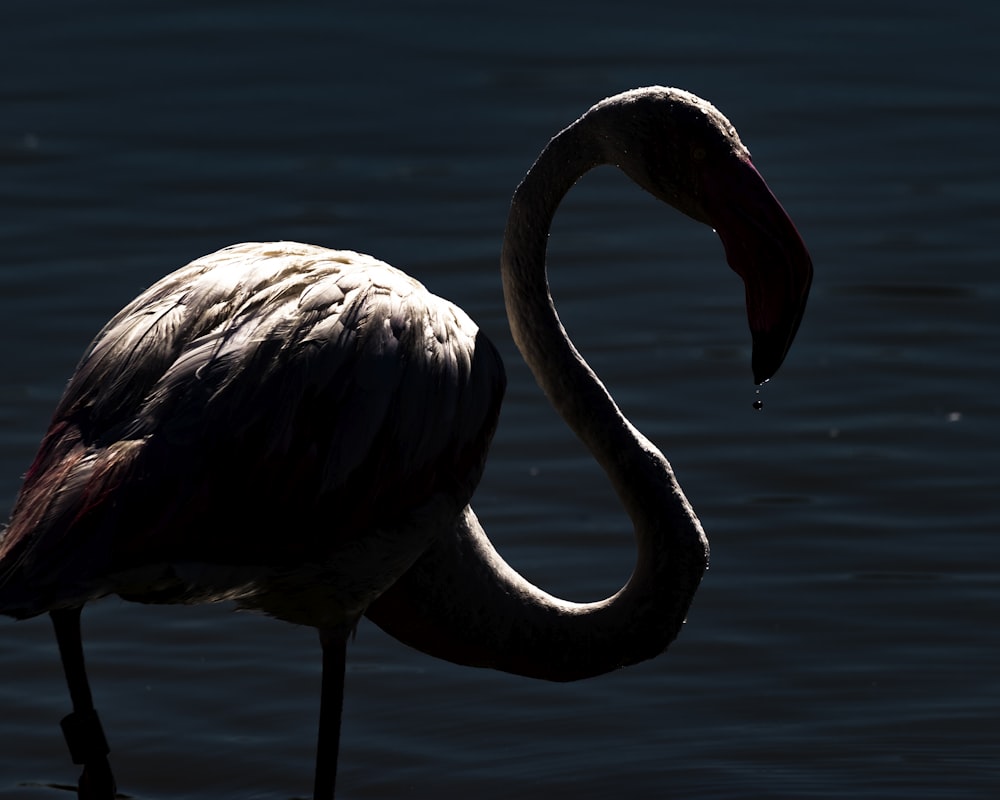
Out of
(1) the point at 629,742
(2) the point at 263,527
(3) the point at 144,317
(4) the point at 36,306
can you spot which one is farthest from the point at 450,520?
(4) the point at 36,306

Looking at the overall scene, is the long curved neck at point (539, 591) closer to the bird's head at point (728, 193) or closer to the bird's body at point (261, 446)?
the bird's head at point (728, 193)

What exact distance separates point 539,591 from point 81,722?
4.31 ft

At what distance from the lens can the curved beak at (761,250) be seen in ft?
18.2

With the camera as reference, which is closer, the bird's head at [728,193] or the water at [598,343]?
the bird's head at [728,193]

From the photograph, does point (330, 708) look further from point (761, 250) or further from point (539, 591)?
point (761, 250)

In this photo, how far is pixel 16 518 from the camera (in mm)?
5180

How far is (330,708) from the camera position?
5543 mm

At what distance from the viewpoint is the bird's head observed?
5543 mm

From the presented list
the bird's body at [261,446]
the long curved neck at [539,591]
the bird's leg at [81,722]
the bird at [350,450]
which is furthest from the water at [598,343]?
the bird's body at [261,446]

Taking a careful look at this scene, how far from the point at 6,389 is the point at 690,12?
6559 millimetres

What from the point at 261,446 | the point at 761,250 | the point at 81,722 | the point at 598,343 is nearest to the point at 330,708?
the point at 81,722

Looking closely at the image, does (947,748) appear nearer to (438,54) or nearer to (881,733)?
(881,733)

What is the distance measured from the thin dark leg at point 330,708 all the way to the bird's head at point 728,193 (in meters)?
1.27

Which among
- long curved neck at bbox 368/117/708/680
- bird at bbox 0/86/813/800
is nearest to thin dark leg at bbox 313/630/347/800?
bird at bbox 0/86/813/800
